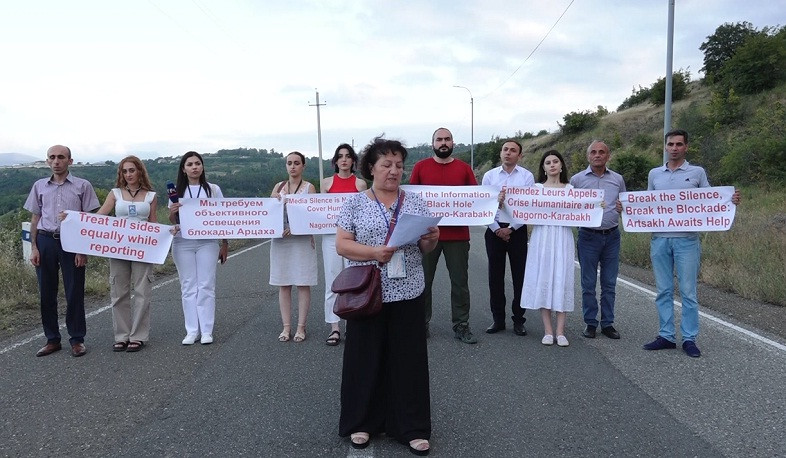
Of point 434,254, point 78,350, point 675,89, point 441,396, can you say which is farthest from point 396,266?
point 675,89

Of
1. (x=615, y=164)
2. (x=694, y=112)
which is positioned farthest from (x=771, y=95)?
(x=615, y=164)

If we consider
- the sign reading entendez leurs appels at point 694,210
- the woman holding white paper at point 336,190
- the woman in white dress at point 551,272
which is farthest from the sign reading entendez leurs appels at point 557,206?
the woman holding white paper at point 336,190

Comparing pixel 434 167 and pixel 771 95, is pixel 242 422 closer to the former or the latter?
pixel 434 167

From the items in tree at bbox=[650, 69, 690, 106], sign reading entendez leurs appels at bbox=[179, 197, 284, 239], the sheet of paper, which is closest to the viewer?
the sheet of paper

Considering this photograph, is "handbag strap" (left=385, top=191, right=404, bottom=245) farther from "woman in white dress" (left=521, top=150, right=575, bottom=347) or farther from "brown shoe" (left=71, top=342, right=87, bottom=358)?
"brown shoe" (left=71, top=342, right=87, bottom=358)

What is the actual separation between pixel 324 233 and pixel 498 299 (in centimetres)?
213

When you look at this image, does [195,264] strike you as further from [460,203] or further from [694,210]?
[694,210]

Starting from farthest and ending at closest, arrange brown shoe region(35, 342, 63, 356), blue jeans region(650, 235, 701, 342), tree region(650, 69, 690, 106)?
tree region(650, 69, 690, 106) < brown shoe region(35, 342, 63, 356) < blue jeans region(650, 235, 701, 342)

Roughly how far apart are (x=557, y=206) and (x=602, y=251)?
A: 74 centimetres

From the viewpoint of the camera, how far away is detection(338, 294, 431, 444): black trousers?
14.3 ft

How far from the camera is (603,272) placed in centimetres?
740

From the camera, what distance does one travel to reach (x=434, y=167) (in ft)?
23.9

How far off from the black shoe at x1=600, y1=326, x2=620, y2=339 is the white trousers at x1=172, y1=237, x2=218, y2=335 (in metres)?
4.38

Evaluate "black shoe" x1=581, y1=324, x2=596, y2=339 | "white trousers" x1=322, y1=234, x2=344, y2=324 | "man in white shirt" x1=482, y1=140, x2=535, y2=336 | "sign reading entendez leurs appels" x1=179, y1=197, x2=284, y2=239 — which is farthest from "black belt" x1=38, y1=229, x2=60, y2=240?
"black shoe" x1=581, y1=324, x2=596, y2=339
